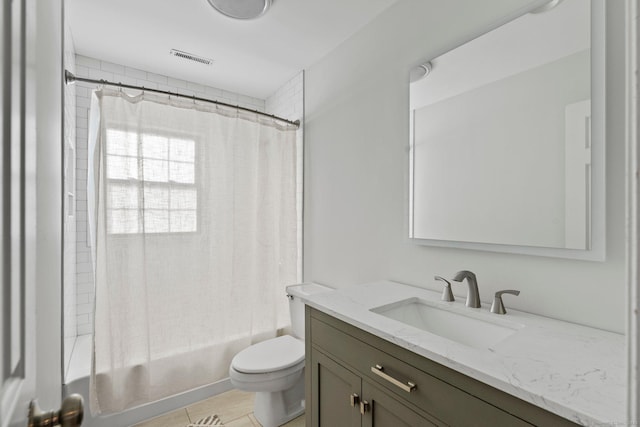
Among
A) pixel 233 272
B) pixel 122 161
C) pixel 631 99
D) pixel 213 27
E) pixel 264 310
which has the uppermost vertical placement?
pixel 213 27

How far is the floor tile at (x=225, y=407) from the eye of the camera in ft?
6.52

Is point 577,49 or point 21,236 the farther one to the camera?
point 577,49

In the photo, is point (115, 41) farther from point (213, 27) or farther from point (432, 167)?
point (432, 167)

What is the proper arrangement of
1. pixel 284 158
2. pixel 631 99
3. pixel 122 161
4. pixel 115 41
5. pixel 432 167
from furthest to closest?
1. pixel 284 158
2. pixel 115 41
3. pixel 122 161
4. pixel 432 167
5. pixel 631 99

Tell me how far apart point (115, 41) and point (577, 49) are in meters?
2.61

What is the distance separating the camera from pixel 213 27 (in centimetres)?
194

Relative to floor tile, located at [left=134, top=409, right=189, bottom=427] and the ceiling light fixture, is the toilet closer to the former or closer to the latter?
floor tile, located at [left=134, top=409, right=189, bottom=427]

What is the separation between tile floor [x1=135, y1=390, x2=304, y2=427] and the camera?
6.30 feet

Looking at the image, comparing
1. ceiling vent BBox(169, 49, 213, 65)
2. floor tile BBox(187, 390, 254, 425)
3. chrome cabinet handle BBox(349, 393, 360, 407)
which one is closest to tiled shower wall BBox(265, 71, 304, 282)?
ceiling vent BBox(169, 49, 213, 65)

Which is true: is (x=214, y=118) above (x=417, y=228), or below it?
above

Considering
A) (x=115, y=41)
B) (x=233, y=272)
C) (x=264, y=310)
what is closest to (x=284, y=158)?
(x=233, y=272)

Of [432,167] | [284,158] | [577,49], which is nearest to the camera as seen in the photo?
[577,49]

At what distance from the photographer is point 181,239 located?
2047 mm

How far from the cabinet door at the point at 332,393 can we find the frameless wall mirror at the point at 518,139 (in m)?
0.74
